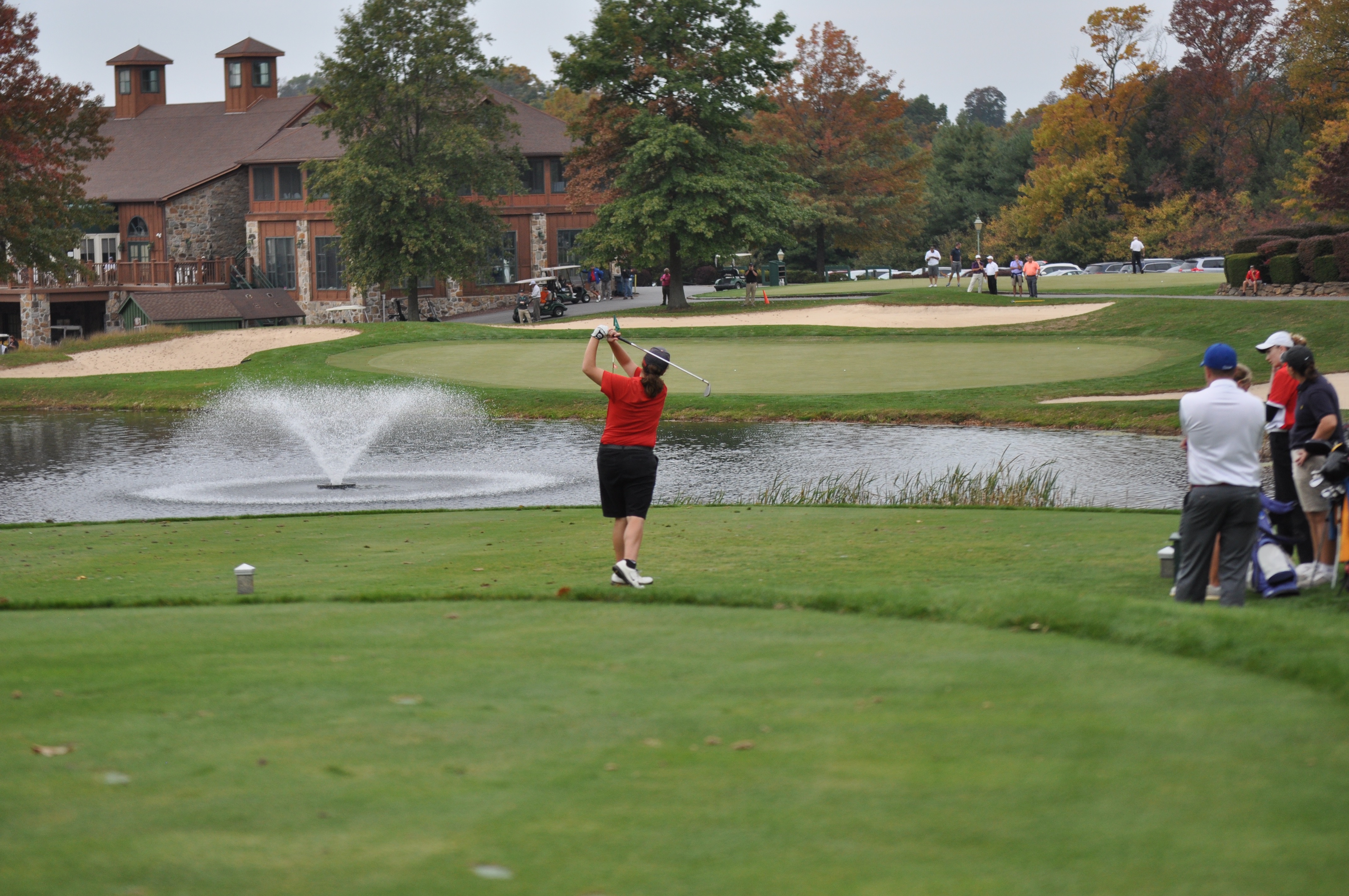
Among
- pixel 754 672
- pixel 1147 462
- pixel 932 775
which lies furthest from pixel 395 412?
pixel 932 775

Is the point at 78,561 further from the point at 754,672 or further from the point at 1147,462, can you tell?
the point at 1147,462

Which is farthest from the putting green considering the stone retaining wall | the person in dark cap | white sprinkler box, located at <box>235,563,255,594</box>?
white sprinkler box, located at <box>235,563,255,594</box>

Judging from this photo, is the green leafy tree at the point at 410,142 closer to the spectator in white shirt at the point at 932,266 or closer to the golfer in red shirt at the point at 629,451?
the spectator in white shirt at the point at 932,266

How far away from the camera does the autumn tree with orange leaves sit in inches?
3201

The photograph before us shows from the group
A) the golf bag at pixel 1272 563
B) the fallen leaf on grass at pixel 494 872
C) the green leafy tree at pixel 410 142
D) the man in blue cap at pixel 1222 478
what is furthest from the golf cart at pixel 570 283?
the fallen leaf on grass at pixel 494 872

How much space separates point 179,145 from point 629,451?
230 ft

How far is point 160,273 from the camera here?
222ft

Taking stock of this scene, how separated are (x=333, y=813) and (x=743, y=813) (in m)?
1.57

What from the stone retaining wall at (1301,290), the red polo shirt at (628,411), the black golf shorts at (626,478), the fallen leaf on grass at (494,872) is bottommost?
the fallen leaf on grass at (494,872)

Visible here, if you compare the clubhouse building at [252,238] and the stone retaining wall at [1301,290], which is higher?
the clubhouse building at [252,238]

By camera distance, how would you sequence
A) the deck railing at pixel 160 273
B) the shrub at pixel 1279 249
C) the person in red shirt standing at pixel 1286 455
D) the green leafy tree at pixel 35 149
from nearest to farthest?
1. the person in red shirt standing at pixel 1286 455
2. the green leafy tree at pixel 35 149
3. the shrub at pixel 1279 249
4. the deck railing at pixel 160 273

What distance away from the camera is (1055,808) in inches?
203

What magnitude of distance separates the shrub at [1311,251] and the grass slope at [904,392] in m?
4.04

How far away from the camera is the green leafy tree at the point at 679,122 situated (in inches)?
2188
